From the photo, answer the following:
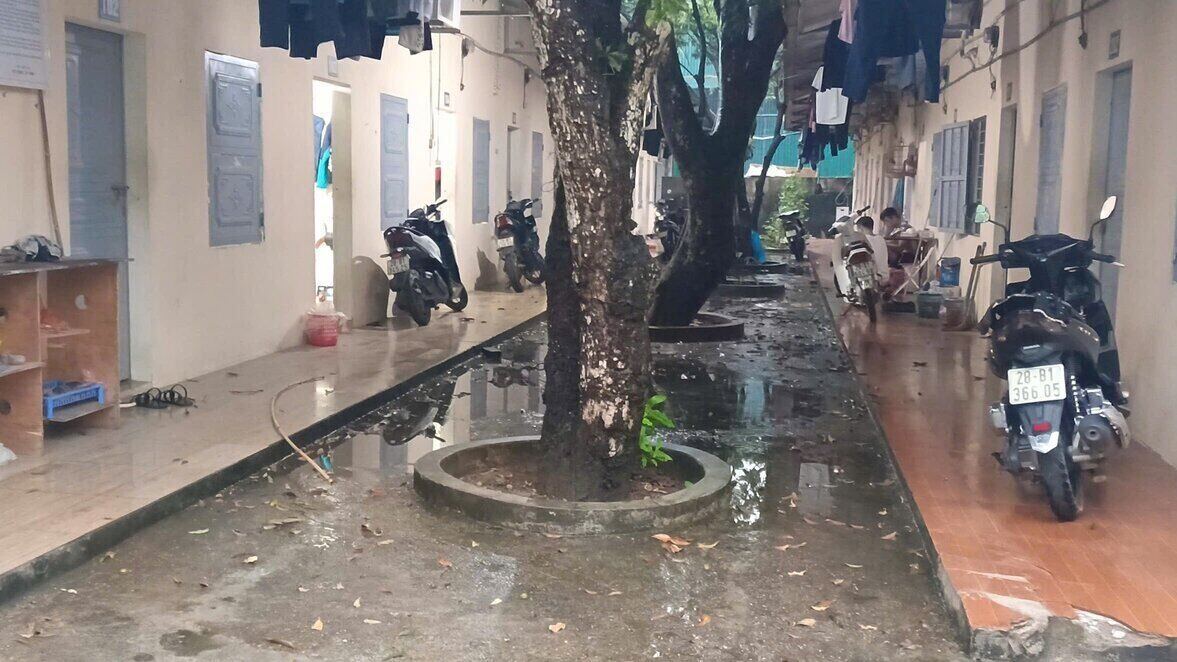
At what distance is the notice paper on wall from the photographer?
6191 mm

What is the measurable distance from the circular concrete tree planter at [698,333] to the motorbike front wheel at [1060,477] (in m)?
6.38

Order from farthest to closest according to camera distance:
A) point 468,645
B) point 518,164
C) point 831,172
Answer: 1. point 831,172
2. point 518,164
3. point 468,645

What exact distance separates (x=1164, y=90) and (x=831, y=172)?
119ft

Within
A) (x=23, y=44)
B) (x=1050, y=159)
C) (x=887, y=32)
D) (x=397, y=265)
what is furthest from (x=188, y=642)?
(x=1050, y=159)

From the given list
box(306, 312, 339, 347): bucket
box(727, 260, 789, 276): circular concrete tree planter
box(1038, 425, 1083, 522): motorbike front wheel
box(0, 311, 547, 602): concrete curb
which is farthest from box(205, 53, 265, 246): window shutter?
box(727, 260, 789, 276): circular concrete tree planter

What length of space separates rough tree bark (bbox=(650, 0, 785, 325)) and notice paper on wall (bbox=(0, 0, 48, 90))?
5.76m

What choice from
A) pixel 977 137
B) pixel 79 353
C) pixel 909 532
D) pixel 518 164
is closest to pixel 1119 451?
pixel 909 532

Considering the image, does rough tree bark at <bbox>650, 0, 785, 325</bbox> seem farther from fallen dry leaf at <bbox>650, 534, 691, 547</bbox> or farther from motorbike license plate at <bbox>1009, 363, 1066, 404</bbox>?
fallen dry leaf at <bbox>650, 534, 691, 547</bbox>

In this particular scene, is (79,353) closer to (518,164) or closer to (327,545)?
(327,545)

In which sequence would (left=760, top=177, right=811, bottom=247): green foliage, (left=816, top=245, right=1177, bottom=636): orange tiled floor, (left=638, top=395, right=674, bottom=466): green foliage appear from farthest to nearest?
(left=760, top=177, right=811, bottom=247): green foliage
(left=638, top=395, right=674, bottom=466): green foliage
(left=816, top=245, right=1177, bottom=636): orange tiled floor

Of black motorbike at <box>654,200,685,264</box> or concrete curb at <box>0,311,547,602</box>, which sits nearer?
concrete curb at <box>0,311,547,602</box>

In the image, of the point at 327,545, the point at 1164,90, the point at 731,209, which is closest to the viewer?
the point at 327,545

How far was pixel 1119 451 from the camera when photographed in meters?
6.59

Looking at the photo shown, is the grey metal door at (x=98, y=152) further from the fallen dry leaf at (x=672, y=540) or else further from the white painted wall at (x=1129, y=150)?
the white painted wall at (x=1129, y=150)
